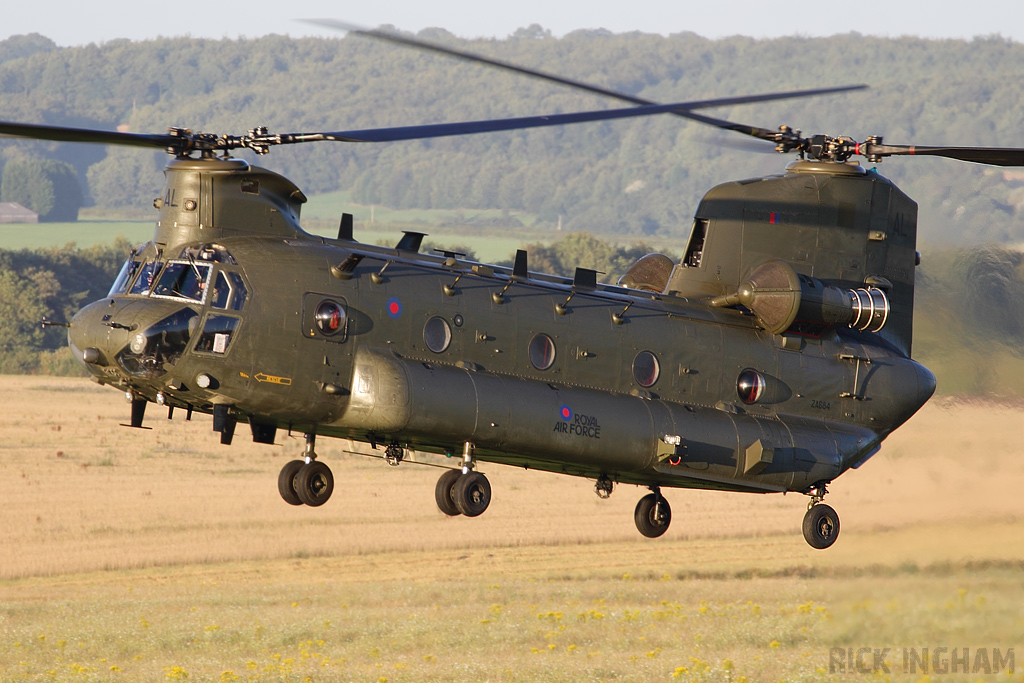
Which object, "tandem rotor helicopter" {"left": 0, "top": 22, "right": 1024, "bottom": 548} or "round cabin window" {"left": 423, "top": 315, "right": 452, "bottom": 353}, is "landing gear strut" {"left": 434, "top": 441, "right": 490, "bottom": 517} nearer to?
"tandem rotor helicopter" {"left": 0, "top": 22, "right": 1024, "bottom": 548}

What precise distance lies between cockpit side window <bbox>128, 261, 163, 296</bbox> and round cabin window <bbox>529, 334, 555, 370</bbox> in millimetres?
4381

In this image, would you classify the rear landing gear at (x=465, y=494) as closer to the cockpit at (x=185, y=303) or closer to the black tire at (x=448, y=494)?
the black tire at (x=448, y=494)

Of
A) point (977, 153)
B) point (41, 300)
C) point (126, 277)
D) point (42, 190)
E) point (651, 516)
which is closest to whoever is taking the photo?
point (126, 277)

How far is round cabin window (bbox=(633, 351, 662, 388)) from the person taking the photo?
1614 centimetres

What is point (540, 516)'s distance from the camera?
42719mm

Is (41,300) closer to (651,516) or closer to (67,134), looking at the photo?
(651,516)

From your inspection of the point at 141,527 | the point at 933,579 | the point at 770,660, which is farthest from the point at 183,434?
the point at 933,579

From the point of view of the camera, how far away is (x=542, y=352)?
15.5m

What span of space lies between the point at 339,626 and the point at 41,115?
189 m

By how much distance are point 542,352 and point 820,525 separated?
16.4ft

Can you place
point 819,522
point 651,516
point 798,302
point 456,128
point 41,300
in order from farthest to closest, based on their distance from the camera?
point 41,300 < point 651,516 < point 819,522 < point 798,302 < point 456,128

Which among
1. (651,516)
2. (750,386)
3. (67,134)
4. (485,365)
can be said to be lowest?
(651,516)

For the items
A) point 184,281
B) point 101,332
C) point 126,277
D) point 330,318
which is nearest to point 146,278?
point 126,277

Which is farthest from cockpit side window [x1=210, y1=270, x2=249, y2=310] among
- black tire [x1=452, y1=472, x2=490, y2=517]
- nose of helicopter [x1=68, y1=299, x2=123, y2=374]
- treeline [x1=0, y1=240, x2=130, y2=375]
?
treeline [x1=0, y1=240, x2=130, y2=375]
